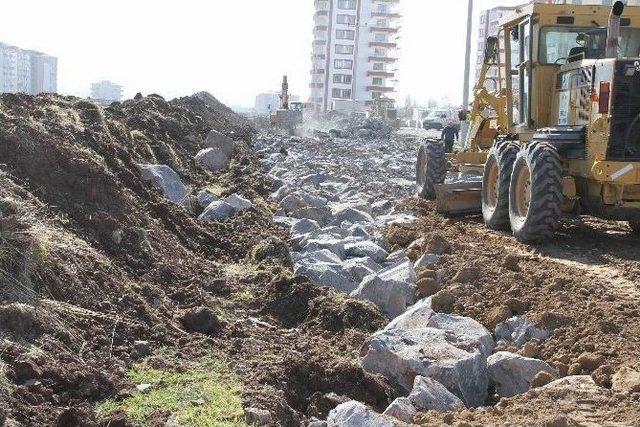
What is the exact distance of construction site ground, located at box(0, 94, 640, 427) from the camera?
15.5 feet

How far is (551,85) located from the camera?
10680mm

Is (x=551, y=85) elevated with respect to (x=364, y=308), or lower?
elevated

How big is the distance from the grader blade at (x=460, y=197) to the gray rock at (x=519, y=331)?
17.8ft

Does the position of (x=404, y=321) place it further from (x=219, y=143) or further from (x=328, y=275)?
(x=219, y=143)

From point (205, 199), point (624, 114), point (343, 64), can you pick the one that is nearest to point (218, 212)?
point (205, 199)

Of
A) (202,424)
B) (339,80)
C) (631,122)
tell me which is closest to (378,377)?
(202,424)

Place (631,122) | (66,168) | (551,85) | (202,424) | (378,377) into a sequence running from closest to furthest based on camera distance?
(202,424) < (378,377) < (66,168) < (631,122) < (551,85)

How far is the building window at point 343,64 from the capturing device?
111 metres

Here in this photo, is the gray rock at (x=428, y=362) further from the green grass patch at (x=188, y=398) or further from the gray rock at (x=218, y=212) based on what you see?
the gray rock at (x=218, y=212)

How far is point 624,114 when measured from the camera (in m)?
8.97

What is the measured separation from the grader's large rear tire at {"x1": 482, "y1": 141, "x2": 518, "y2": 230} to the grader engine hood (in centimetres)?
160

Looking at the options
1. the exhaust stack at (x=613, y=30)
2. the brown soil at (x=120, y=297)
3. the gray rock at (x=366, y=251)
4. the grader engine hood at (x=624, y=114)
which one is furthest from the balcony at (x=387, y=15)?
the grader engine hood at (x=624, y=114)

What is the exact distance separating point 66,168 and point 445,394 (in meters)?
4.65

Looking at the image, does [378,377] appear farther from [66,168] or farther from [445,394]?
[66,168]
